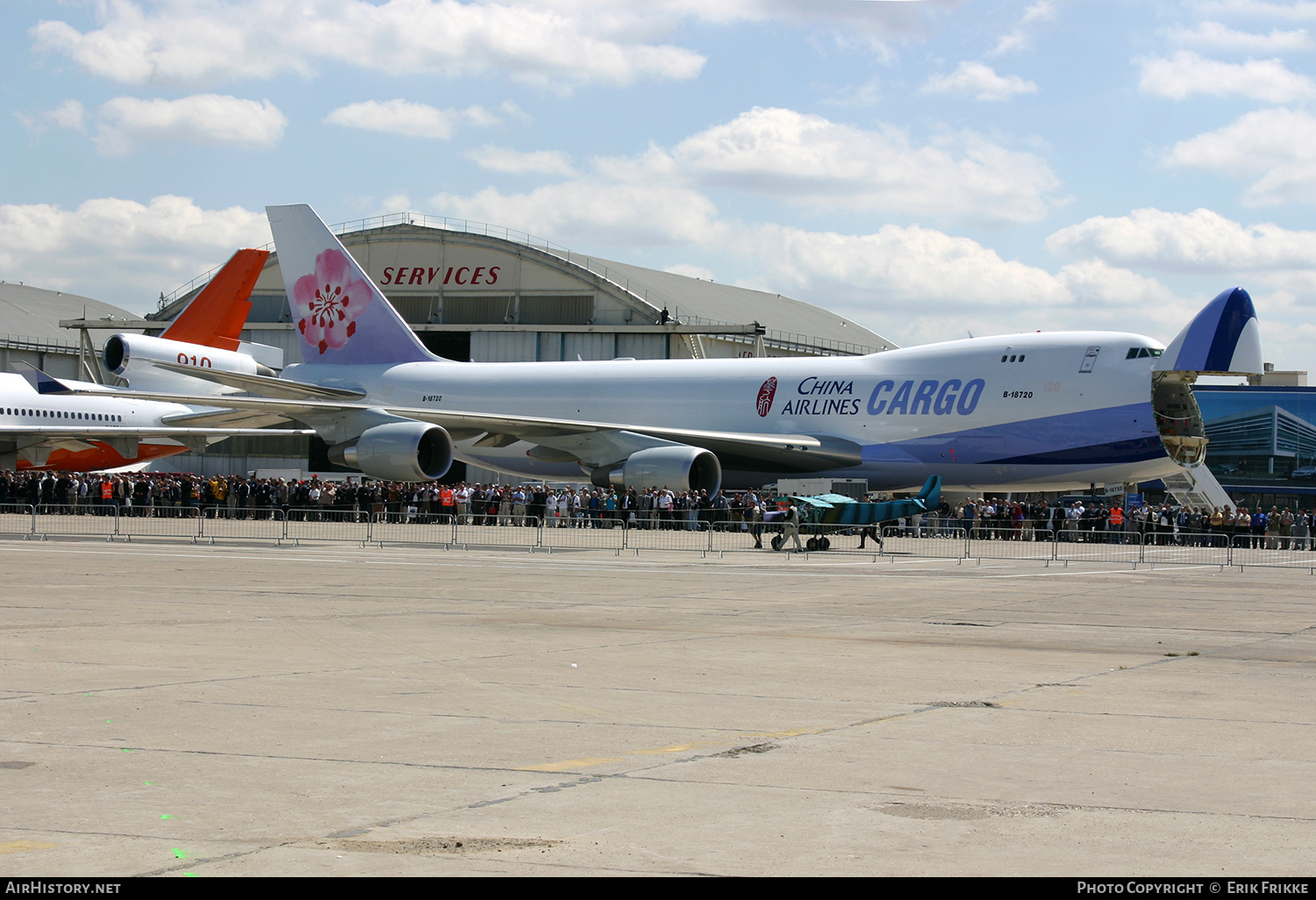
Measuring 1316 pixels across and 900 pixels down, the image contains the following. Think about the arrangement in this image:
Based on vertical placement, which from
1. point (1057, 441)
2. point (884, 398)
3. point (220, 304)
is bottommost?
point (1057, 441)

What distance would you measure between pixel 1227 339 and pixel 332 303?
25.4 m

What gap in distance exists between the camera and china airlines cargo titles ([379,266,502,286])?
196ft

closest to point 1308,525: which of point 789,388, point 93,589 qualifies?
point 789,388

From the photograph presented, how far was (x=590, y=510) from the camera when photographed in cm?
3300

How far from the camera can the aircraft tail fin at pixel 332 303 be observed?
1572 inches

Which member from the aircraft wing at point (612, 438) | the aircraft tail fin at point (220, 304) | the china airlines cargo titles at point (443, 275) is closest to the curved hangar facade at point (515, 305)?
the china airlines cargo titles at point (443, 275)

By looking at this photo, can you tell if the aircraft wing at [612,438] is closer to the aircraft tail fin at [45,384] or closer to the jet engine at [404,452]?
the jet engine at [404,452]

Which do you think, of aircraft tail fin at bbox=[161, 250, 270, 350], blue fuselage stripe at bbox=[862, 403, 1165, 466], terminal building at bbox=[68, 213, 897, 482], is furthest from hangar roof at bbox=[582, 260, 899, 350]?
blue fuselage stripe at bbox=[862, 403, 1165, 466]

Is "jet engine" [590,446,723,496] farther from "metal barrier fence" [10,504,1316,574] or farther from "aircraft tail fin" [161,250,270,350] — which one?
"aircraft tail fin" [161,250,270,350]

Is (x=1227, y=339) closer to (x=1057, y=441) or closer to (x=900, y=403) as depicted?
(x=1057, y=441)

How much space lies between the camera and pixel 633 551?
2570 centimetres

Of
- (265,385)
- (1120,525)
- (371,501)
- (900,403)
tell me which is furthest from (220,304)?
(1120,525)

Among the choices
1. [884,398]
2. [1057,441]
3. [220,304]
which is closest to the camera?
[1057,441]

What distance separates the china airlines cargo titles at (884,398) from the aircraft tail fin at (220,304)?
2098 cm
